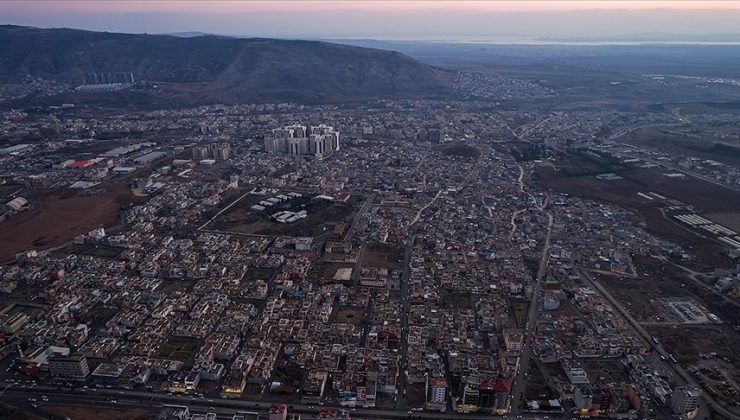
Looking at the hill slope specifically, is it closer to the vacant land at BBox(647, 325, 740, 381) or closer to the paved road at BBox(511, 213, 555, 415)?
the paved road at BBox(511, 213, 555, 415)

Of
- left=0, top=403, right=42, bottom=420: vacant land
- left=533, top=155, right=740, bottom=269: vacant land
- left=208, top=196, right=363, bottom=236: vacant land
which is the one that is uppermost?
left=533, top=155, right=740, bottom=269: vacant land

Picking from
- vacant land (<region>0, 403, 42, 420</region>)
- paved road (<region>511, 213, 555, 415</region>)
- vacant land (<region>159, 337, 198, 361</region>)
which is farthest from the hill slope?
vacant land (<region>0, 403, 42, 420</region>)

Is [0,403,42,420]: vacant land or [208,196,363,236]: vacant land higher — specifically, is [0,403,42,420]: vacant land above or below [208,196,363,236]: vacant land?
below

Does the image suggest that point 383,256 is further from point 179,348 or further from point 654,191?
point 654,191

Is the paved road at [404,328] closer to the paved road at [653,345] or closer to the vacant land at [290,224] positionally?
the vacant land at [290,224]

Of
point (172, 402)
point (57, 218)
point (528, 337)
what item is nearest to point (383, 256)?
point (528, 337)

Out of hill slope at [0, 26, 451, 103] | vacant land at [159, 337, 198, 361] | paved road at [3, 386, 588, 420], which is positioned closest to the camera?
paved road at [3, 386, 588, 420]

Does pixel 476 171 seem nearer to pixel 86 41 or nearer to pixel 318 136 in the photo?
pixel 318 136
